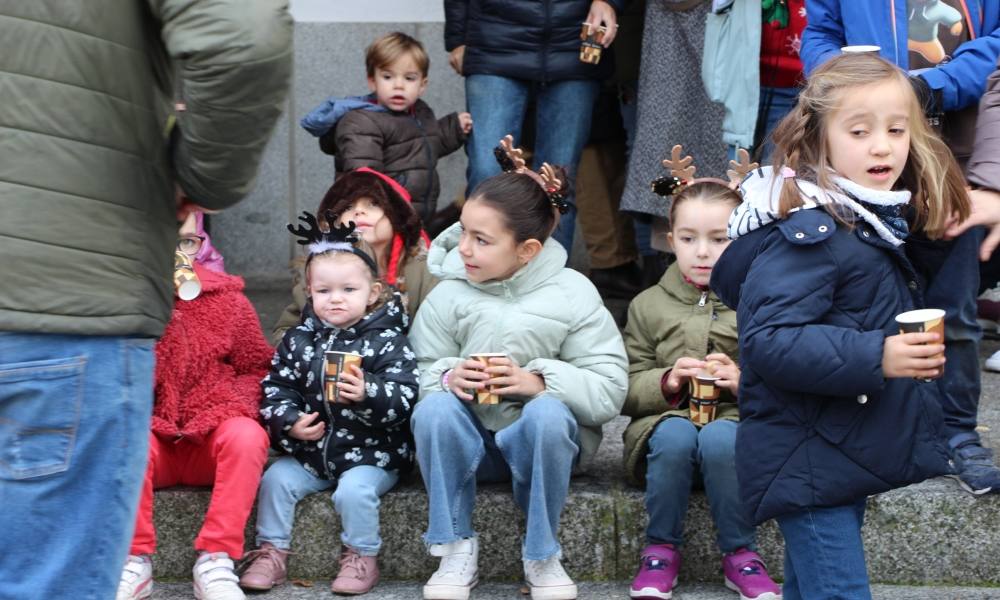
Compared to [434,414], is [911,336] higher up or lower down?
higher up

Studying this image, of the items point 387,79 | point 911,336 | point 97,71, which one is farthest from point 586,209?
point 97,71

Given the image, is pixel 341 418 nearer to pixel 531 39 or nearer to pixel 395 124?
pixel 395 124

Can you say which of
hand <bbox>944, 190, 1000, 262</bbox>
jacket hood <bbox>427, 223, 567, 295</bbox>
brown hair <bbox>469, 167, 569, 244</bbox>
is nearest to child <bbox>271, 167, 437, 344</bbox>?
jacket hood <bbox>427, 223, 567, 295</bbox>

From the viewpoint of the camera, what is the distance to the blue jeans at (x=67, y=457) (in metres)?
2.28

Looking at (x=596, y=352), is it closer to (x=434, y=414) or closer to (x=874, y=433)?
(x=434, y=414)

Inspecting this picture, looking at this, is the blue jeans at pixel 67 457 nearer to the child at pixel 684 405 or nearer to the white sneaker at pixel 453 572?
the white sneaker at pixel 453 572

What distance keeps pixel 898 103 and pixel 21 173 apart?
1766mm

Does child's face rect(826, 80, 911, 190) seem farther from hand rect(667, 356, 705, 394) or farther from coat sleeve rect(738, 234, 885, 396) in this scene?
hand rect(667, 356, 705, 394)

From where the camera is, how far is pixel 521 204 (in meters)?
4.30

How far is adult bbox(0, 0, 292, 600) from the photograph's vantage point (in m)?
2.27

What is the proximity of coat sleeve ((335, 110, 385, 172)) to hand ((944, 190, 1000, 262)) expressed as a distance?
242 centimetres

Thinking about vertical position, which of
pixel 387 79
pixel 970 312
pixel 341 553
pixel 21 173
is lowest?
pixel 341 553

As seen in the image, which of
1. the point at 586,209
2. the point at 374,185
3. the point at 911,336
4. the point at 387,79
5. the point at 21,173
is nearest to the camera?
the point at 21,173

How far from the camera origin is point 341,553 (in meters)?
4.21
